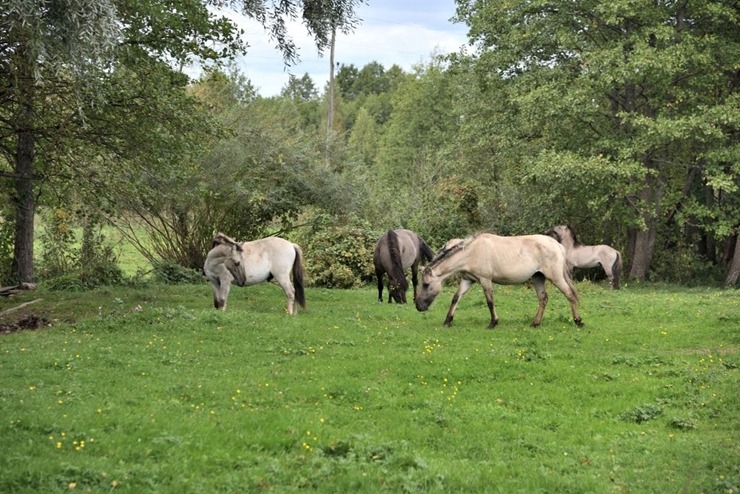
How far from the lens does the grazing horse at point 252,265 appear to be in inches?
557

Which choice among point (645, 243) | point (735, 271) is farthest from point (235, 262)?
point (735, 271)

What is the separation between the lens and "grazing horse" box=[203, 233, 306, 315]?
14.1m

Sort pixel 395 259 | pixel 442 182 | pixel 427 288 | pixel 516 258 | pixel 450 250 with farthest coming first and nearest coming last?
pixel 442 182, pixel 395 259, pixel 427 288, pixel 450 250, pixel 516 258

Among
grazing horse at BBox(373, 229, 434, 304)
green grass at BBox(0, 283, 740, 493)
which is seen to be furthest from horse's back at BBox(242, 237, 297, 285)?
grazing horse at BBox(373, 229, 434, 304)

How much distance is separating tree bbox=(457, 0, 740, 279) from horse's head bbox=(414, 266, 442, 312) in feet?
31.9

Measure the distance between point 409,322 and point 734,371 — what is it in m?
6.21

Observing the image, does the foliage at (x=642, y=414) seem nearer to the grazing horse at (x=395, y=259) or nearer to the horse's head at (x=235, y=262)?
the horse's head at (x=235, y=262)

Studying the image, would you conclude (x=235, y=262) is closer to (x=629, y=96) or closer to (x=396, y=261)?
(x=396, y=261)

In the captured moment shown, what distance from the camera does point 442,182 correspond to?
27.4 metres

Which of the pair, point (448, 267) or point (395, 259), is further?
point (395, 259)

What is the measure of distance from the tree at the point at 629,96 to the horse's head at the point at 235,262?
37.7 ft

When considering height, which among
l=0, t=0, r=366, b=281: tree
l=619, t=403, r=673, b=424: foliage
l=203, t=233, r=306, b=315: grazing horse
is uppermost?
l=0, t=0, r=366, b=281: tree

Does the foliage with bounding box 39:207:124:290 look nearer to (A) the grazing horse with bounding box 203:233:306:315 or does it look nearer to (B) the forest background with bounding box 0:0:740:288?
(B) the forest background with bounding box 0:0:740:288

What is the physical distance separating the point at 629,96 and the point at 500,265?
44.5ft
